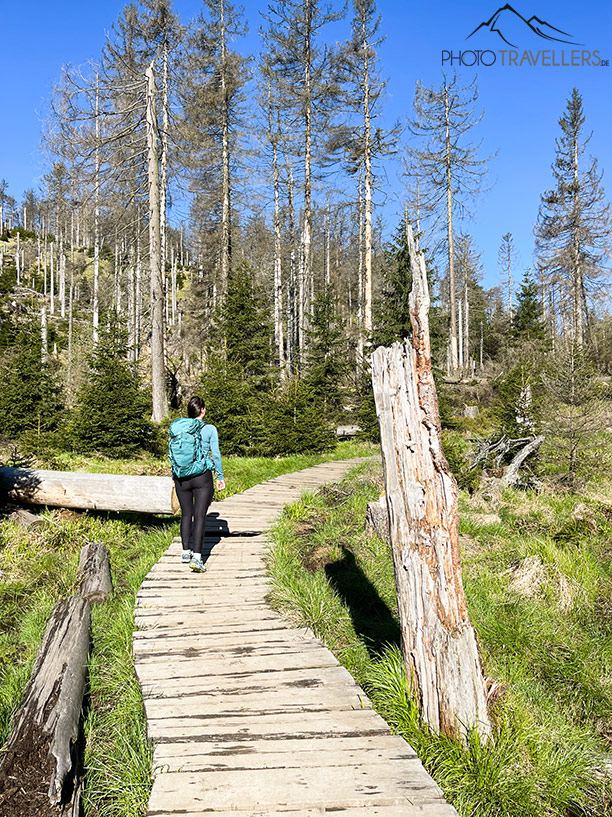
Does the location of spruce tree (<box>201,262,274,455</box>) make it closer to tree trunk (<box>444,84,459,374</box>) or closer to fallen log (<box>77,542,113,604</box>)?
fallen log (<box>77,542,113,604</box>)

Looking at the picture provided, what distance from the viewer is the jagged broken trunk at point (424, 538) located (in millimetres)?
3020

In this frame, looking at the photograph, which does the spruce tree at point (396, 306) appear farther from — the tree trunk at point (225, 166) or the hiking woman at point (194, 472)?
the hiking woman at point (194, 472)

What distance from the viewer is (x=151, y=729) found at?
9.93 ft

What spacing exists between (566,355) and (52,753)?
37.5 feet

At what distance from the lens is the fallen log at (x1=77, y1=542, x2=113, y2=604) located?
5.42m

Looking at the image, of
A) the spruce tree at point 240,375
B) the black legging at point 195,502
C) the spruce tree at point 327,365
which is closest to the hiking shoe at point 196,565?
the black legging at point 195,502

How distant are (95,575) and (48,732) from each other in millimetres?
2910

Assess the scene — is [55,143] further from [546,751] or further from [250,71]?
[546,751]

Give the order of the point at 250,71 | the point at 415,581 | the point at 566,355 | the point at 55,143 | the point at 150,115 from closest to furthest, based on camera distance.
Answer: the point at 415,581, the point at 566,355, the point at 55,143, the point at 150,115, the point at 250,71

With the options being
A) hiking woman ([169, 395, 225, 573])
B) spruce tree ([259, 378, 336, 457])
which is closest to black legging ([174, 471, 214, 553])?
hiking woman ([169, 395, 225, 573])

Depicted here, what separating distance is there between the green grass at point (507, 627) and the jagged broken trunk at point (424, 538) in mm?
243

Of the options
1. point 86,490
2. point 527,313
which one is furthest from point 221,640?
point 527,313

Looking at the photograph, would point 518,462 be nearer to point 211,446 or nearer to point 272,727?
point 211,446

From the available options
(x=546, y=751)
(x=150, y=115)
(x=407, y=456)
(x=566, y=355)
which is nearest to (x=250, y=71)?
(x=150, y=115)
